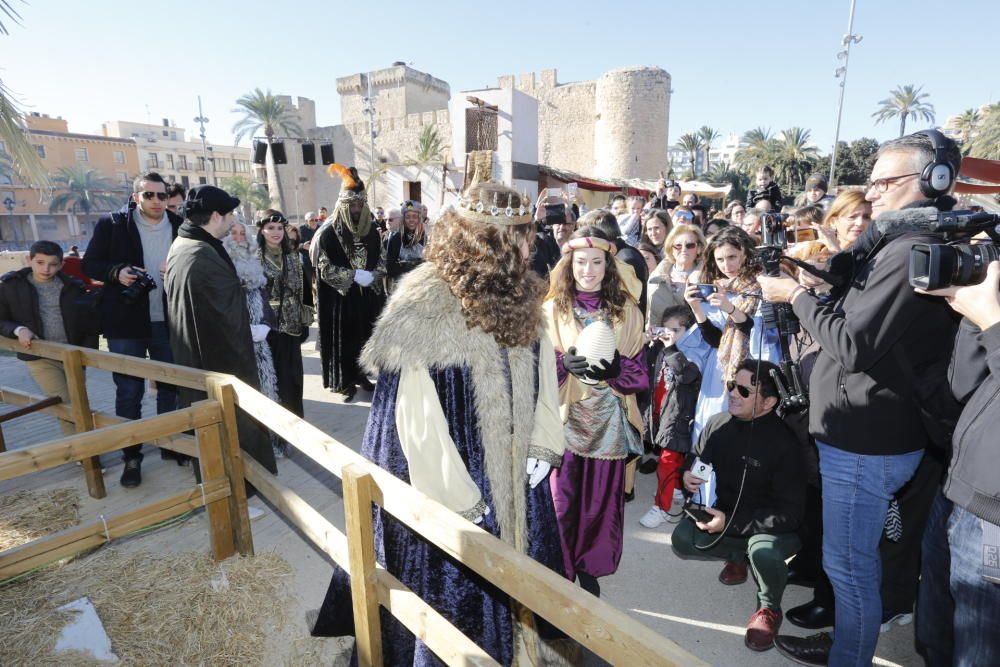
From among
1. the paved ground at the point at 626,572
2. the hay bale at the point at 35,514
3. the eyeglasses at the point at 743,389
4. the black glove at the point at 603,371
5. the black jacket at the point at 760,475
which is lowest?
the paved ground at the point at 626,572

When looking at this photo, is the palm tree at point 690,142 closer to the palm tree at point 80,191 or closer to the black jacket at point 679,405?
the black jacket at point 679,405

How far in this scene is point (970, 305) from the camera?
138 centimetres

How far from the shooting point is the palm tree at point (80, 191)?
175 feet

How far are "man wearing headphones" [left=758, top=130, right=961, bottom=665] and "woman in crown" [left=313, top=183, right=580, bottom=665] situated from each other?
105 cm

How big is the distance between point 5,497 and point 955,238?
5508 millimetres

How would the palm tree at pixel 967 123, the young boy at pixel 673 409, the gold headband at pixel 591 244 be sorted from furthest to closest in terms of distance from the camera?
the palm tree at pixel 967 123, the young boy at pixel 673 409, the gold headband at pixel 591 244

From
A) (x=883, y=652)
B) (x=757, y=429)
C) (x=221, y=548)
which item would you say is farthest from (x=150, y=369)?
(x=883, y=652)

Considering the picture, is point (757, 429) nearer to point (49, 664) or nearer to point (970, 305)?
point (970, 305)

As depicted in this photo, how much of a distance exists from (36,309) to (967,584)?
17.6ft

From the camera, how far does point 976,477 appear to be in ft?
4.67

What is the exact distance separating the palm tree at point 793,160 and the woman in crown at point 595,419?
36690 millimetres

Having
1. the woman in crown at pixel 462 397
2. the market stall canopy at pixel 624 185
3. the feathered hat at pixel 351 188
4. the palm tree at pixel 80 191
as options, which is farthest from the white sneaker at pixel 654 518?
the palm tree at pixel 80 191

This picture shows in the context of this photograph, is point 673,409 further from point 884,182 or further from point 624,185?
point 624,185

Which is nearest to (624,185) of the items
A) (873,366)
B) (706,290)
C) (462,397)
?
(706,290)
